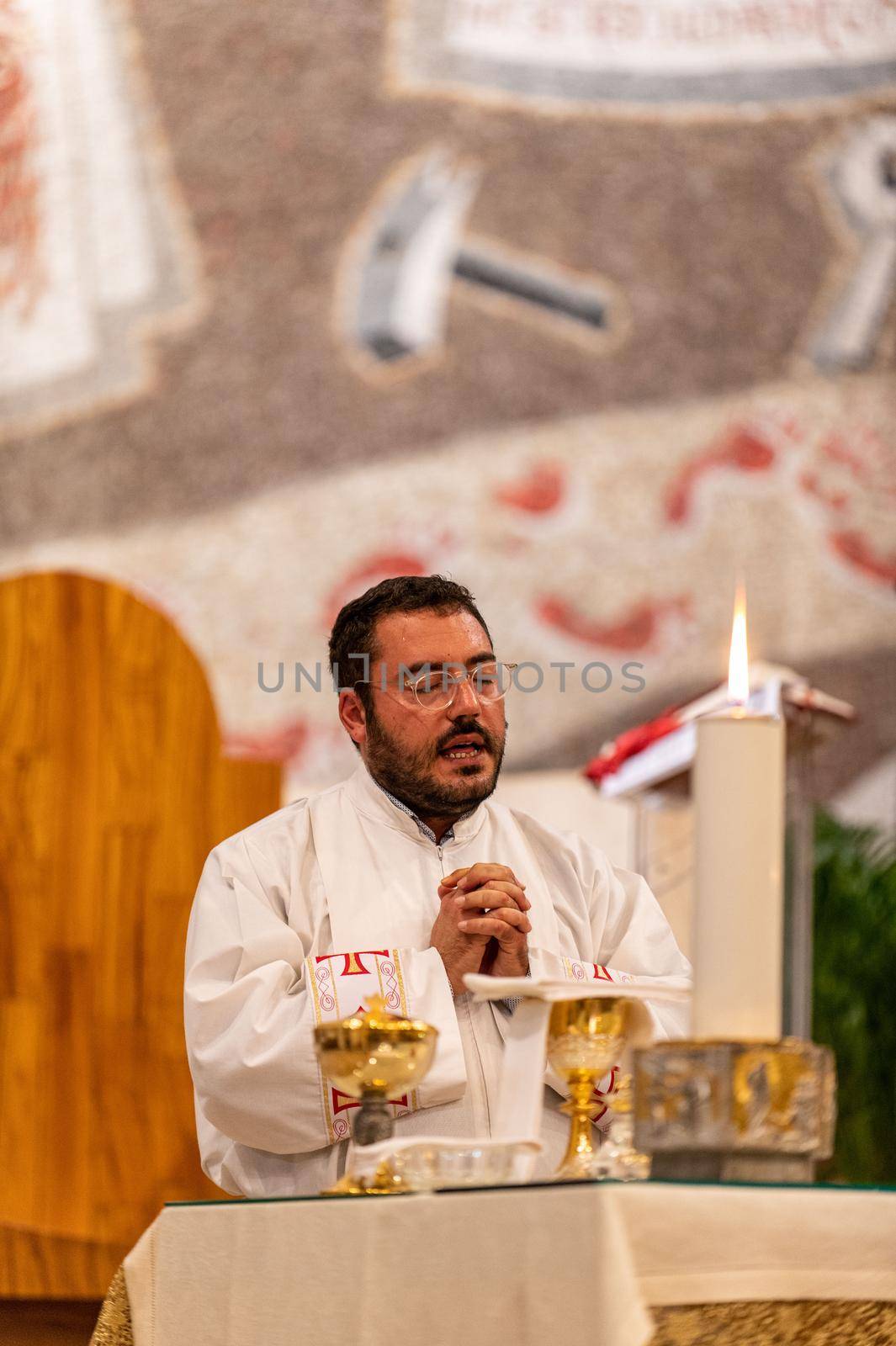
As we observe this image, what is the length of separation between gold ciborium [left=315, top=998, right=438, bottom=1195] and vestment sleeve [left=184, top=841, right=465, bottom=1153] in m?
0.39

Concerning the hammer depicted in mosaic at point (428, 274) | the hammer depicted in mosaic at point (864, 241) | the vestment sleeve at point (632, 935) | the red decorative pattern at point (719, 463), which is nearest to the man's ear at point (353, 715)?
the vestment sleeve at point (632, 935)

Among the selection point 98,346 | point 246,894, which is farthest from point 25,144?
point 246,894

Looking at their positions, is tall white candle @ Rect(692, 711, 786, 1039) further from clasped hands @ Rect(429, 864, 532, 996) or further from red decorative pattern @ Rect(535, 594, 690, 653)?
red decorative pattern @ Rect(535, 594, 690, 653)

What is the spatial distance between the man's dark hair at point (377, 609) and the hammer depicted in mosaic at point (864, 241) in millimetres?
6214

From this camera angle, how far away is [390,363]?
8.19 metres

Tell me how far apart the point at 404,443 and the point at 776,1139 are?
6.92 meters

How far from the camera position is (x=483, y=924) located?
2074mm

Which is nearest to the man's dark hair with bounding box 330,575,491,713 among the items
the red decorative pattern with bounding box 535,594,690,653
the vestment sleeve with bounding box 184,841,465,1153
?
the vestment sleeve with bounding box 184,841,465,1153

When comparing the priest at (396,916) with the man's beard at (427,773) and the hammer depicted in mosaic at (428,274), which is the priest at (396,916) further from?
the hammer depicted in mosaic at (428,274)

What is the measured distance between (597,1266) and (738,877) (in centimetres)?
34

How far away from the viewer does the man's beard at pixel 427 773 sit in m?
2.48

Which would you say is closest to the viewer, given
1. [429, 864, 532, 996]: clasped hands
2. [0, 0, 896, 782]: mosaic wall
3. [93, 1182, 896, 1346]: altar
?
[93, 1182, 896, 1346]: altar

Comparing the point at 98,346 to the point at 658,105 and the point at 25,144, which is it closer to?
the point at 25,144

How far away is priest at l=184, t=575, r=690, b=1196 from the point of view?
2.11 m
